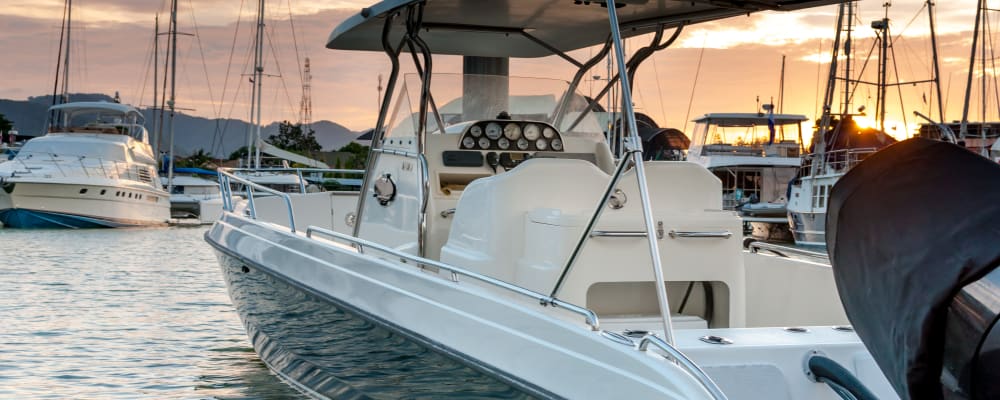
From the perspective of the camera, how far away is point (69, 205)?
28266 millimetres

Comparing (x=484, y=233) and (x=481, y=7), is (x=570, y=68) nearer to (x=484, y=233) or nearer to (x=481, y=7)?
(x=481, y=7)

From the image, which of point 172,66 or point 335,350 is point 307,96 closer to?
point 172,66

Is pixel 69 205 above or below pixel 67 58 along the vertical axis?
below

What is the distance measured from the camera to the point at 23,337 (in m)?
9.95

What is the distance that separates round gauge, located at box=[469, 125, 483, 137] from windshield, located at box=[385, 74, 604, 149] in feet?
1.19

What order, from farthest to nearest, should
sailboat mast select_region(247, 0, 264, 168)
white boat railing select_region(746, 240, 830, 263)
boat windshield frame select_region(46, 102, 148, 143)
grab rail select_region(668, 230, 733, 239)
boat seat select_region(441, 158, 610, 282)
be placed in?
sailboat mast select_region(247, 0, 264, 168), boat windshield frame select_region(46, 102, 148, 143), white boat railing select_region(746, 240, 830, 263), boat seat select_region(441, 158, 610, 282), grab rail select_region(668, 230, 733, 239)

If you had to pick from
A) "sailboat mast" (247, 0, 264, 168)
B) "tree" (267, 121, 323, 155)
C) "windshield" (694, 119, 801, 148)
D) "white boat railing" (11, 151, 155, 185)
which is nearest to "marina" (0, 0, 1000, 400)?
"white boat railing" (11, 151, 155, 185)

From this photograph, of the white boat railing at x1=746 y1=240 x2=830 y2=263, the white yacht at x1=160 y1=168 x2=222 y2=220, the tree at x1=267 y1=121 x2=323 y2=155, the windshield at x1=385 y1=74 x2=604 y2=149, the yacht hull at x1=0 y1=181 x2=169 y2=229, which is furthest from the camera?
the tree at x1=267 y1=121 x2=323 y2=155

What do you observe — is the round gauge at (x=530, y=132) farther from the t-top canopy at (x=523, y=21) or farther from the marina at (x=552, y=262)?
the t-top canopy at (x=523, y=21)

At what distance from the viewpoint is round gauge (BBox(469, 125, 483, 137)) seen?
6004 millimetres

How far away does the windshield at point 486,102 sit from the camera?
6.20 meters

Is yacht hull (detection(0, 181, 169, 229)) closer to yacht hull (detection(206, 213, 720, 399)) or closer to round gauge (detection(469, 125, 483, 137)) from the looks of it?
yacht hull (detection(206, 213, 720, 399))

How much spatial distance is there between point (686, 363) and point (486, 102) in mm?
3871

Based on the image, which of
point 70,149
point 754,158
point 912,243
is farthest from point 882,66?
point 912,243
